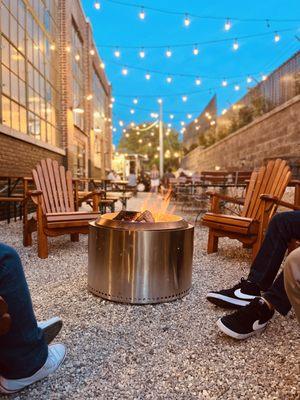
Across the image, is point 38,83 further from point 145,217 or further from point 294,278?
point 294,278

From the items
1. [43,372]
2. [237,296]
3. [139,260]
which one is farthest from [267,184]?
[43,372]

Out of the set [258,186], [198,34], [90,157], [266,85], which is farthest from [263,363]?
[198,34]

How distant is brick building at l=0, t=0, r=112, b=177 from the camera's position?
254 inches

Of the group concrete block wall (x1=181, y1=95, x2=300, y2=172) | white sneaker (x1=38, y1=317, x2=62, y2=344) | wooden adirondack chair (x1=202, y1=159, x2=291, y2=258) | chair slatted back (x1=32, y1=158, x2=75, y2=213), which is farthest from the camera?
concrete block wall (x1=181, y1=95, x2=300, y2=172)

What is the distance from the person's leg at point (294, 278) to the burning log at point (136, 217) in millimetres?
1255

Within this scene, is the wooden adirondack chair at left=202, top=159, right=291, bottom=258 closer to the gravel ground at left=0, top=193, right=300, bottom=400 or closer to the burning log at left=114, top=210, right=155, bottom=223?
the gravel ground at left=0, top=193, right=300, bottom=400

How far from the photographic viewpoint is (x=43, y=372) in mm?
1444

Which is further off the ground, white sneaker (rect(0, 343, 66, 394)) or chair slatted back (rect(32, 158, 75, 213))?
chair slatted back (rect(32, 158, 75, 213))

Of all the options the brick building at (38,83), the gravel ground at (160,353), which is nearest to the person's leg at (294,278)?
the gravel ground at (160,353)

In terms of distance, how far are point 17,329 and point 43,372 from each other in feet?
0.98

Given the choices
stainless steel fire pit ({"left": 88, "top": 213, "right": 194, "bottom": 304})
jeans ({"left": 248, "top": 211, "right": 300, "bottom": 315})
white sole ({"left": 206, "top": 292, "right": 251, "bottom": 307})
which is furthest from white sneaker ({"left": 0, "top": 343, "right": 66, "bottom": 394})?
jeans ({"left": 248, "top": 211, "right": 300, "bottom": 315})

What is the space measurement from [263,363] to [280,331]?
1.18 ft

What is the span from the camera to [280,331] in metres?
1.94

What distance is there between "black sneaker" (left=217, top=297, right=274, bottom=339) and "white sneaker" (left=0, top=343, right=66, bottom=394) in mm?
→ 795
